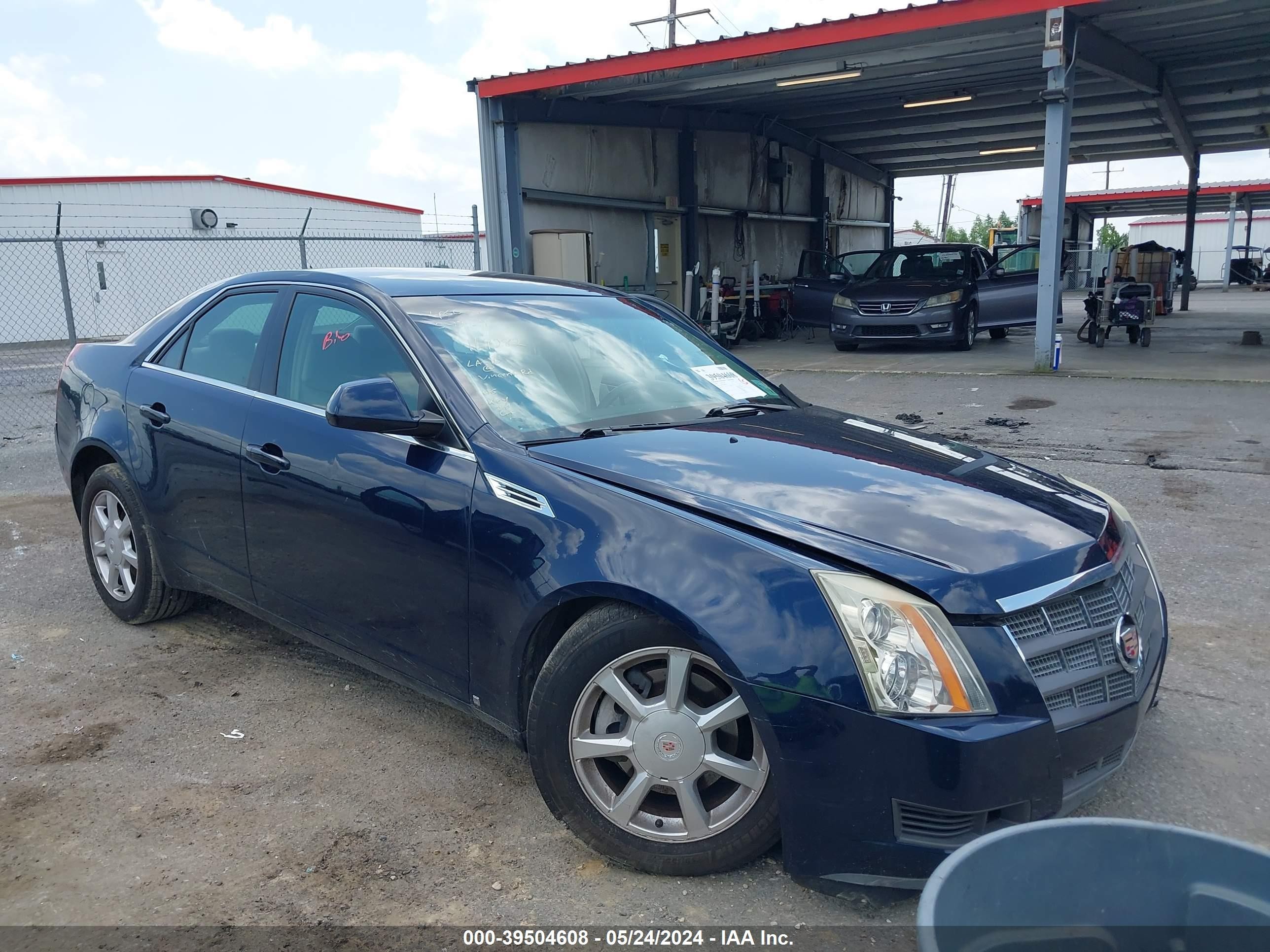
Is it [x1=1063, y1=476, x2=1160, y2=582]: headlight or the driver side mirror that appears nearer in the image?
the driver side mirror

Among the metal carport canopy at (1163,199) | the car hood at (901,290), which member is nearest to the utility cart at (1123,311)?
the car hood at (901,290)

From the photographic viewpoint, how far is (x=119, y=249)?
24125 mm

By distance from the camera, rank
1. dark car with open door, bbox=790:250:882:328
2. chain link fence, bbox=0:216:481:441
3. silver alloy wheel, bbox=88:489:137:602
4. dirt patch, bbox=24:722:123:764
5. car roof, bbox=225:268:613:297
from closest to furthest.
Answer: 1. dirt patch, bbox=24:722:123:764
2. car roof, bbox=225:268:613:297
3. silver alloy wheel, bbox=88:489:137:602
4. dark car with open door, bbox=790:250:882:328
5. chain link fence, bbox=0:216:481:441

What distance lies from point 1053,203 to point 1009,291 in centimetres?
362

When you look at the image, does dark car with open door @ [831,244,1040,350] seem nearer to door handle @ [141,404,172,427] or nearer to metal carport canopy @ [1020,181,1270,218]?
door handle @ [141,404,172,427]

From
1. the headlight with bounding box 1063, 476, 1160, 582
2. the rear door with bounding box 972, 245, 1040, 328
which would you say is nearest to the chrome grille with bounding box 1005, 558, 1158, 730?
the headlight with bounding box 1063, 476, 1160, 582

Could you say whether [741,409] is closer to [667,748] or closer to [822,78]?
[667,748]

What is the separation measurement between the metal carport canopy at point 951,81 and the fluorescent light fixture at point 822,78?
0.11m

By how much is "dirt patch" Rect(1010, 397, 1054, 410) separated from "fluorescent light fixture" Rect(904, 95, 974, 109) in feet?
33.2

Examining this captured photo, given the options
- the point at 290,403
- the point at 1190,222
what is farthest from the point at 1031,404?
the point at 1190,222

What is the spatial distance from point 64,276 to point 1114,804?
1207cm

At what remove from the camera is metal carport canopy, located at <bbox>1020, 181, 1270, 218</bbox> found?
42.8 m

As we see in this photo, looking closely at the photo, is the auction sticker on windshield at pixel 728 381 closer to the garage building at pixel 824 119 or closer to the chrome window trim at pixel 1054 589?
the chrome window trim at pixel 1054 589

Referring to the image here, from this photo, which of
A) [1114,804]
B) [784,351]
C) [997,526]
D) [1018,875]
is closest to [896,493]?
[997,526]
